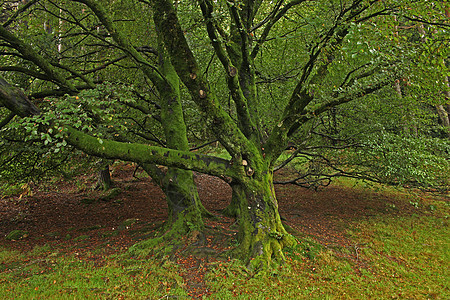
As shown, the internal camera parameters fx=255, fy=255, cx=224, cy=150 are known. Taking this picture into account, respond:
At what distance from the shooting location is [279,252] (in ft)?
19.5

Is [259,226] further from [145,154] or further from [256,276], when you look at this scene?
[145,154]

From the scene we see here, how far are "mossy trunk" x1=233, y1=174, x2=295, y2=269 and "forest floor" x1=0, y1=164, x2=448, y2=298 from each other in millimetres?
847

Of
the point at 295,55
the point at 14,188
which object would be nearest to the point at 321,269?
the point at 295,55

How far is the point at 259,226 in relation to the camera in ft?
20.0

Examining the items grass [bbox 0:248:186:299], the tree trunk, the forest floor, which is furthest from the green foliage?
the tree trunk

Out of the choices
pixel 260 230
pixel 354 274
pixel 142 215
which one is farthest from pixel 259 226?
pixel 142 215

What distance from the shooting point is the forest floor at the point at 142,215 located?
7176mm

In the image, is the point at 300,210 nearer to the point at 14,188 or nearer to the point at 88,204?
the point at 88,204

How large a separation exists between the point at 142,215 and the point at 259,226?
6.49 metres

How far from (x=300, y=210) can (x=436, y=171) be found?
5235 millimetres

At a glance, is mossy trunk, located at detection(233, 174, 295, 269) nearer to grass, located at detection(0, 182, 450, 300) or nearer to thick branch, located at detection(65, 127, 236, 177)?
grass, located at detection(0, 182, 450, 300)

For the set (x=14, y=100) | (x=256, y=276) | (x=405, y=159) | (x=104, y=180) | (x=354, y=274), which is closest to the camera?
(x=14, y=100)

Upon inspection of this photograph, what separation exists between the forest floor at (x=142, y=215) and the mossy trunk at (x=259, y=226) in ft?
2.78

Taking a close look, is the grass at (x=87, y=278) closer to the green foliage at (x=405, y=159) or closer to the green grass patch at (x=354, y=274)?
the green grass patch at (x=354, y=274)
